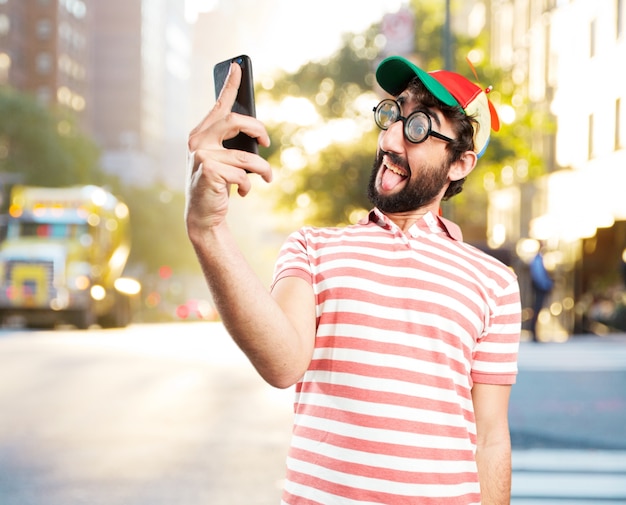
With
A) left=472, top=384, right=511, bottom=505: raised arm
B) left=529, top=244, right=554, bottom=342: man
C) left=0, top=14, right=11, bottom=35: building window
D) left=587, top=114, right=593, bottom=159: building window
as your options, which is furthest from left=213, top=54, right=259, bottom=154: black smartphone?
left=0, top=14, right=11, bottom=35: building window

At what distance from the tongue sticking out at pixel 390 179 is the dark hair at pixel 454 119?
0.17 m

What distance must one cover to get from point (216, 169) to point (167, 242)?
79187mm

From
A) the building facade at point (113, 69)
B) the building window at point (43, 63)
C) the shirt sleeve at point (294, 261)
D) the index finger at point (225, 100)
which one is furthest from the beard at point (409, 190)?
the building window at point (43, 63)

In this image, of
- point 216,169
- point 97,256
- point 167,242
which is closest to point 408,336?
point 216,169

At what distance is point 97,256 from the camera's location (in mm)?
28047

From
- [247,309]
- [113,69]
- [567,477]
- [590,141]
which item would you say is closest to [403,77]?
[247,309]

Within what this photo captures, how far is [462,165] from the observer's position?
2.86m

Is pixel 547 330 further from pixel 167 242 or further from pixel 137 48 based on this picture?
pixel 137 48

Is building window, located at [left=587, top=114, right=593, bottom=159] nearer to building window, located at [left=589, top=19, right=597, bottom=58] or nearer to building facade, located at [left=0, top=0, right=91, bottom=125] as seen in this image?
building window, located at [left=589, top=19, right=597, bottom=58]

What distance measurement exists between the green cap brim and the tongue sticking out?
0.71 feet

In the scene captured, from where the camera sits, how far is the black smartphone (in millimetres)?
1971

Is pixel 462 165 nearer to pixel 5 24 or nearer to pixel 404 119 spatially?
pixel 404 119

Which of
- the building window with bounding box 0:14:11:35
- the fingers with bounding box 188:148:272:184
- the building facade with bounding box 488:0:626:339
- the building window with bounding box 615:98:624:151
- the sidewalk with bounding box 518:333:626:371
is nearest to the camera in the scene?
the fingers with bounding box 188:148:272:184

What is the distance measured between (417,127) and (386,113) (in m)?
0.13
